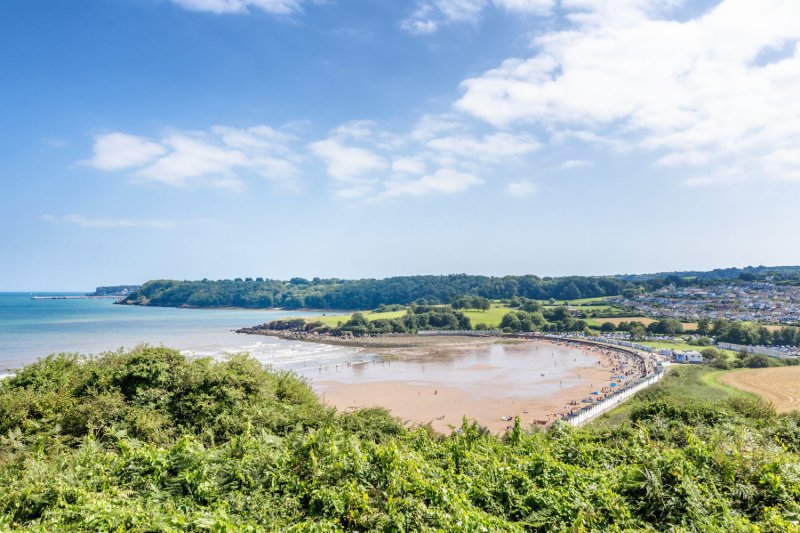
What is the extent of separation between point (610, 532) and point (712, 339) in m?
74.1

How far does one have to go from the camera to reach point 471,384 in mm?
42062

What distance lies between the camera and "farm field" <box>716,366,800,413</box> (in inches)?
1284

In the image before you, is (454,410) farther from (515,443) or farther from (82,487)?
(82,487)

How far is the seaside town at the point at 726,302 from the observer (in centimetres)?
8725

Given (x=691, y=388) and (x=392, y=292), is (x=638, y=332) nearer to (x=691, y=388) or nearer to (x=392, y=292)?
(x=691, y=388)

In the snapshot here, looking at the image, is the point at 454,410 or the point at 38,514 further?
the point at 454,410

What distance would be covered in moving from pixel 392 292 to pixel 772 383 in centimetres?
13295

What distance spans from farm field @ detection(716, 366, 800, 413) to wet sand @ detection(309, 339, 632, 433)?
1065 centimetres

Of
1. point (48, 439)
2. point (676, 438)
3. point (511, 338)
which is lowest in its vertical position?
point (511, 338)

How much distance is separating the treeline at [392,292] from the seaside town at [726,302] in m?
19.7

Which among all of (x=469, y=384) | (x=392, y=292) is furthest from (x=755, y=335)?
(x=392, y=292)

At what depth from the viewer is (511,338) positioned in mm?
82938

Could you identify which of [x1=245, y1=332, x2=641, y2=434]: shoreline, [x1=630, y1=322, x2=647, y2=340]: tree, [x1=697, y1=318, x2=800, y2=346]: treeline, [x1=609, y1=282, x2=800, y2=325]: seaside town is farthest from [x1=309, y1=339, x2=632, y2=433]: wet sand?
[x1=609, y1=282, x2=800, y2=325]: seaside town

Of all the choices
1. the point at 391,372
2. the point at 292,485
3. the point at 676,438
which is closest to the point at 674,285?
the point at 391,372
